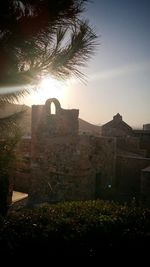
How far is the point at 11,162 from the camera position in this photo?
4.29 metres

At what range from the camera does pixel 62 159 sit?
14258mm

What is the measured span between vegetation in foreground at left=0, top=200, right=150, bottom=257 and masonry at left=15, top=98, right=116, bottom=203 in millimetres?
7272

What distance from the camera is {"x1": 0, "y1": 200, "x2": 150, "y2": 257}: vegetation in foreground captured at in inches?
202

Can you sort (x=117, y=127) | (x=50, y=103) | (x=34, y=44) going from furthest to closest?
1. (x=117, y=127)
2. (x=50, y=103)
3. (x=34, y=44)

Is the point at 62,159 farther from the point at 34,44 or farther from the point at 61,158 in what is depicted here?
the point at 34,44

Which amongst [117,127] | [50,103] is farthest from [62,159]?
[117,127]

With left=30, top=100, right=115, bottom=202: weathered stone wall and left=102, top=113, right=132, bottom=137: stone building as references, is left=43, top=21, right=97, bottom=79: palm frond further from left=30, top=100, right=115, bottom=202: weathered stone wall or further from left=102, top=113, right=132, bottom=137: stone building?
left=102, top=113, right=132, bottom=137: stone building

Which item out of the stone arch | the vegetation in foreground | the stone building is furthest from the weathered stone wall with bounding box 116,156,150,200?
the stone building

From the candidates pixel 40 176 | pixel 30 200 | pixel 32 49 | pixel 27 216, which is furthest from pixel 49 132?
pixel 32 49

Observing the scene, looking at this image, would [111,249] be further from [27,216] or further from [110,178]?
[110,178]

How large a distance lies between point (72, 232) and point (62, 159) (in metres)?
8.80

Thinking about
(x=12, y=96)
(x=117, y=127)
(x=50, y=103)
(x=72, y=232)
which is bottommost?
(x=72, y=232)

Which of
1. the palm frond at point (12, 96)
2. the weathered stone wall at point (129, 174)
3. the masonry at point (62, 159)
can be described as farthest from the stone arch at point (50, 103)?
the palm frond at point (12, 96)

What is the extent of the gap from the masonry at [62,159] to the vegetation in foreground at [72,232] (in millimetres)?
7272
